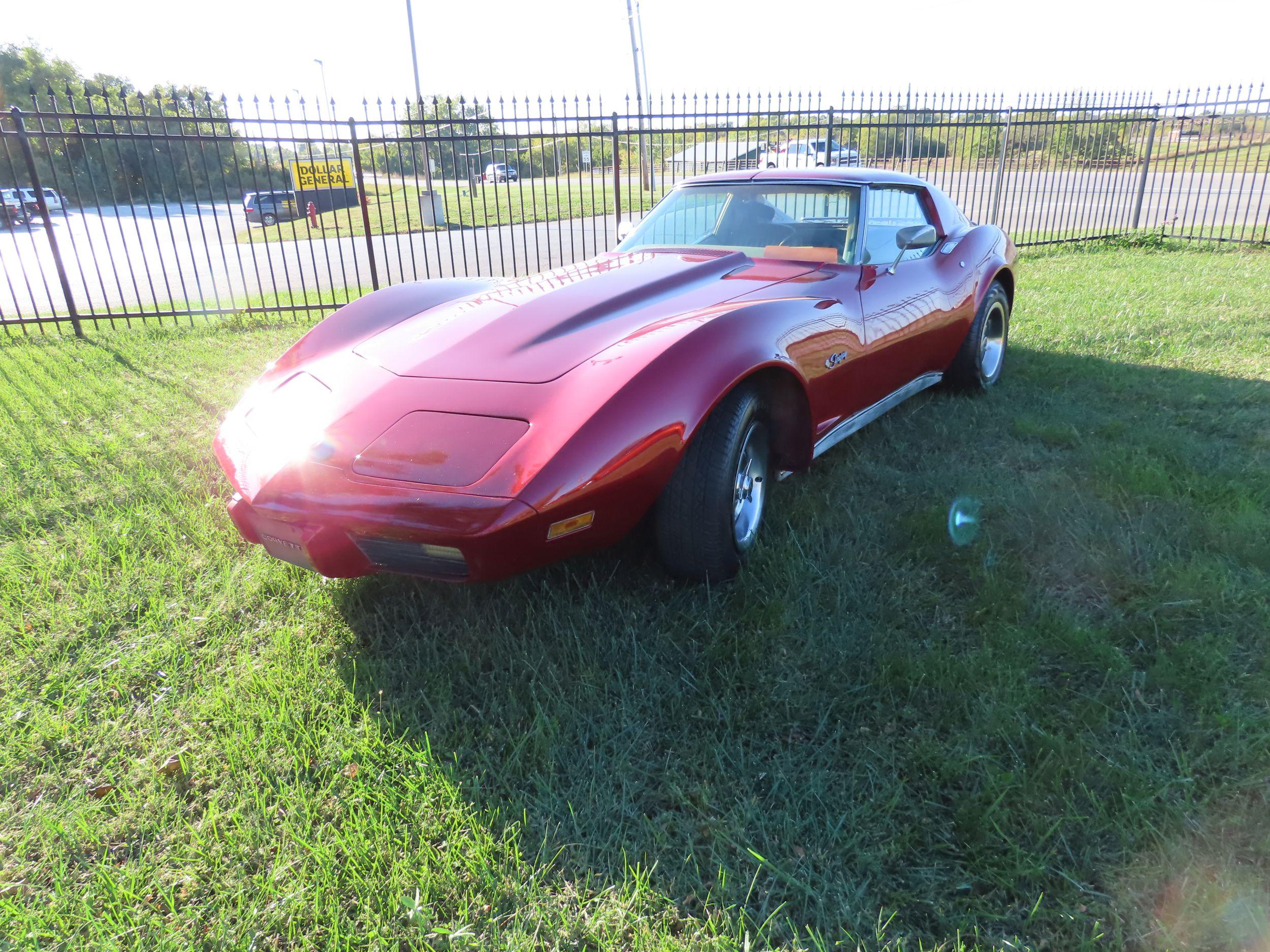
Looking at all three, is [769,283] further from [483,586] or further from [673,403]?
[483,586]

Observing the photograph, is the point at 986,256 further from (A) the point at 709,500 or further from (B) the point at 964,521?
(A) the point at 709,500

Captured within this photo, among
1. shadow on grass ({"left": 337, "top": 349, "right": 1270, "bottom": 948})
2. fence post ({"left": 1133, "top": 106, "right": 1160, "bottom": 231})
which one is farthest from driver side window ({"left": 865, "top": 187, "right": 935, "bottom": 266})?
fence post ({"left": 1133, "top": 106, "right": 1160, "bottom": 231})

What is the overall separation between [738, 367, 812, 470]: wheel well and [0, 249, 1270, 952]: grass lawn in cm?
28

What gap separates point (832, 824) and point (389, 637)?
144 centimetres

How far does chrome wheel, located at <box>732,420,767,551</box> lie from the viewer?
282cm

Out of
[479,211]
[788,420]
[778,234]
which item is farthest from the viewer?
[479,211]

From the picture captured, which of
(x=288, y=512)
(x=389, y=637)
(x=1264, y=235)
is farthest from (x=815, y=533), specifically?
(x=1264, y=235)

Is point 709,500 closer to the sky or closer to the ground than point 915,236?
closer to the ground

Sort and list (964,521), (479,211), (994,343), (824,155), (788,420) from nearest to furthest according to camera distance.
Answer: (788,420), (964,521), (994,343), (824,155), (479,211)

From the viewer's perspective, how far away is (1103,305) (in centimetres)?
701

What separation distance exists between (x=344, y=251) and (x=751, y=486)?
1285 centimetres

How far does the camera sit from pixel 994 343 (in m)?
4.90

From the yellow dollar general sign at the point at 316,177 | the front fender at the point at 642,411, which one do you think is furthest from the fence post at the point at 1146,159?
the front fender at the point at 642,411

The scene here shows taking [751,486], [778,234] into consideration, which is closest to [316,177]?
[778,234]
